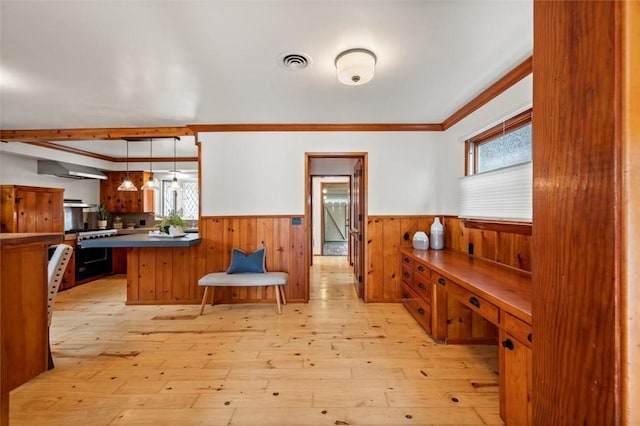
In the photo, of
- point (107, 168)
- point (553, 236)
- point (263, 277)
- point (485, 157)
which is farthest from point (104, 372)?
point (107, 168)

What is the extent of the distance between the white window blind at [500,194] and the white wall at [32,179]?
6400mm

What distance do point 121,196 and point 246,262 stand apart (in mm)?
3949

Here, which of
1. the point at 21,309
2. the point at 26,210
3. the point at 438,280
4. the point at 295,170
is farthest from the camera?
the point at 26,210

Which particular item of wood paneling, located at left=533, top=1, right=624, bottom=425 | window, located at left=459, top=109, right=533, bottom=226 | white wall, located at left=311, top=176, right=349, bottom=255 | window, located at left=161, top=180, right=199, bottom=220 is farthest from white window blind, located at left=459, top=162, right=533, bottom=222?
window, located at left=161, top=180, right=199, bottom=220

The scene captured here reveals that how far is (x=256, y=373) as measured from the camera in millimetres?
2039

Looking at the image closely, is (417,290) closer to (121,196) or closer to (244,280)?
(244,280)

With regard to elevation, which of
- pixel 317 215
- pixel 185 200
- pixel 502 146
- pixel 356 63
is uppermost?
pixel 356 63

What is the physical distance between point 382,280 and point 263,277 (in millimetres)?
1551

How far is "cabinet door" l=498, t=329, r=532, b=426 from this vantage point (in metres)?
1.39

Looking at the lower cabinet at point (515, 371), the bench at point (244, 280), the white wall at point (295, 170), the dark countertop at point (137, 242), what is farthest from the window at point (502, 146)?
the dark countertop at point (137, 242)

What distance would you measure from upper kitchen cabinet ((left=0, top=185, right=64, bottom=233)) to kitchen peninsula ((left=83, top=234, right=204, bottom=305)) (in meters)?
1.65

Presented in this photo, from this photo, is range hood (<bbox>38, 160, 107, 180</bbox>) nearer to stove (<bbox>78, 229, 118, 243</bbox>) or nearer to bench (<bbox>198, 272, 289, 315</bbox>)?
stove (<bbox>78, 229, 118, 243</bbox>)

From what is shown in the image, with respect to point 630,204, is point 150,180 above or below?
above

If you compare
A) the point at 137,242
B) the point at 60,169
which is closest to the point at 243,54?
the point at 137,242
